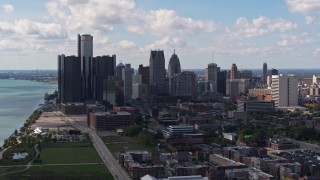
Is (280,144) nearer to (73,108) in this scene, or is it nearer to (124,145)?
(124,145)

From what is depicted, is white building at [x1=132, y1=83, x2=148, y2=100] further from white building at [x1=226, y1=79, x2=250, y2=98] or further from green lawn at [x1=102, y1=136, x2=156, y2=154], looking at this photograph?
green lawn at [x1=102, y1=136, x2=156, y2=154]

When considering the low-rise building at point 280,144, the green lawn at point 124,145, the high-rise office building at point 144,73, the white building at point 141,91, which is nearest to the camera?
the low-rise building at point 280,144

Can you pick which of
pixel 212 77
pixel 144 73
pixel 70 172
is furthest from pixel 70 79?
pixel 70 172

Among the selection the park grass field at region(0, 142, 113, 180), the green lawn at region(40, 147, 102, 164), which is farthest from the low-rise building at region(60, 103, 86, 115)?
the green lawn at region(40, 147, 102, 164)

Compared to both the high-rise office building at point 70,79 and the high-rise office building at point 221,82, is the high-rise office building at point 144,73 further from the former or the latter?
the high-rise office building at point 70,79

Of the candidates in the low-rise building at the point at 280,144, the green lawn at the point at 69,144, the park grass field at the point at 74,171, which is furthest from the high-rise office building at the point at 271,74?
the park grass field at the point at 74,171

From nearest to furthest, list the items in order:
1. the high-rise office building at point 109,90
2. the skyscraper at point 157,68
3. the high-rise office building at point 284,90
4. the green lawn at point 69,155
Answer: the green lawn at point 69,155 < the high-rise office building at point 284,90 < the high-rise office building at point 109,90 < the skyscraper at point 157,68

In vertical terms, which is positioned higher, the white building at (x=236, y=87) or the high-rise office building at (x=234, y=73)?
the high-rise office building at (x=234, y=73)
